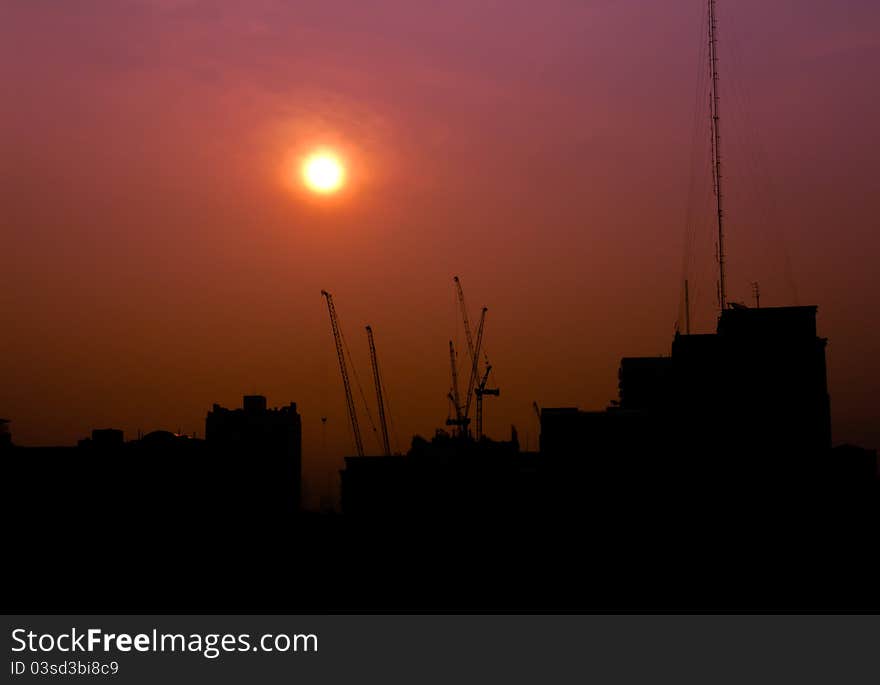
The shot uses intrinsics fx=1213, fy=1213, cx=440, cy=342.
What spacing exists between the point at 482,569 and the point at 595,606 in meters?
20.3

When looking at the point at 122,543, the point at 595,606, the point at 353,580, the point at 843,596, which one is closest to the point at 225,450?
the point at 122,543

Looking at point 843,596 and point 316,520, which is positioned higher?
point 316,520

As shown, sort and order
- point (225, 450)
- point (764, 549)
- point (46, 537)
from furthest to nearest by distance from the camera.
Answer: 1. point (225, 450)
2. point (46, 537)
3. point (764, 549)

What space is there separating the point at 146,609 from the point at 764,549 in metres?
70.5

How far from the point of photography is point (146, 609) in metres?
132

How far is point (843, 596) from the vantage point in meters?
132

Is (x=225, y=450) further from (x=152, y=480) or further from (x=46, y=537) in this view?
(x=46, y=537)

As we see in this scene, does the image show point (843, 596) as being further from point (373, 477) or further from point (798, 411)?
point (373, 477)

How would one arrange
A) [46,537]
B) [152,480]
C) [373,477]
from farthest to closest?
[373,477]
[152,480]
[46,537]

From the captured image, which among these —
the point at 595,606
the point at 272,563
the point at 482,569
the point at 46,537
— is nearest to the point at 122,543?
the point at 46,537
